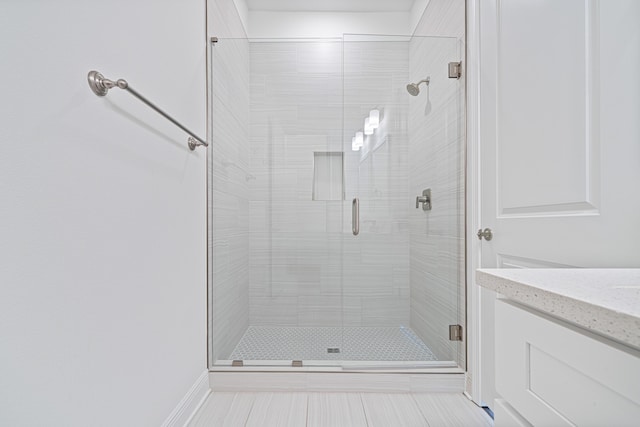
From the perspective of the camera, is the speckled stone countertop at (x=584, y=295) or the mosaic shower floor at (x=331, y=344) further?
the mosaic shower floor at (x=331, y=344)

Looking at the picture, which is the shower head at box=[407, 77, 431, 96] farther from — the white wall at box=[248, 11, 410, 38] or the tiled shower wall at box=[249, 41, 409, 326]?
the white wall at box=[248, 11, 410, 38]

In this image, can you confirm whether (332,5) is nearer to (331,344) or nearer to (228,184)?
(228,184)

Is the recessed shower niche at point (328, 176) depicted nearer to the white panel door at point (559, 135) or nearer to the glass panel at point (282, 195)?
the glass panel at point (282, 195)

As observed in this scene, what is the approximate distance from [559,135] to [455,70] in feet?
3.03

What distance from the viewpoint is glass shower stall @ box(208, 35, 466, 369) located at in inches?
77.1

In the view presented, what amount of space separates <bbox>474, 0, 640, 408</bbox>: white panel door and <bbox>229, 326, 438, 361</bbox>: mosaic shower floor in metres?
0.49

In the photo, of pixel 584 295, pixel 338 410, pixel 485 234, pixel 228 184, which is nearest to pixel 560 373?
pixel 584 295

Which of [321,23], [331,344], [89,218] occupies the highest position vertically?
[321,23]

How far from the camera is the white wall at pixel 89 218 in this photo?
698 mm

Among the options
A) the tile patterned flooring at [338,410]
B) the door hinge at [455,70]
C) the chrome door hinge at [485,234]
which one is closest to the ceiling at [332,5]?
the door hinge at [455,70]

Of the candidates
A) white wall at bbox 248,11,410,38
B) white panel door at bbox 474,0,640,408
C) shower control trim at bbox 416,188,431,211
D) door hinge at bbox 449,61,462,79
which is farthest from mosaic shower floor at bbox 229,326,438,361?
white wall at bbox 248,11,410,38

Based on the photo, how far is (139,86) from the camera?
115 centimetres

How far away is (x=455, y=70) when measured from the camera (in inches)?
74.2

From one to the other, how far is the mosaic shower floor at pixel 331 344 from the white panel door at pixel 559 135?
49 centimetres
